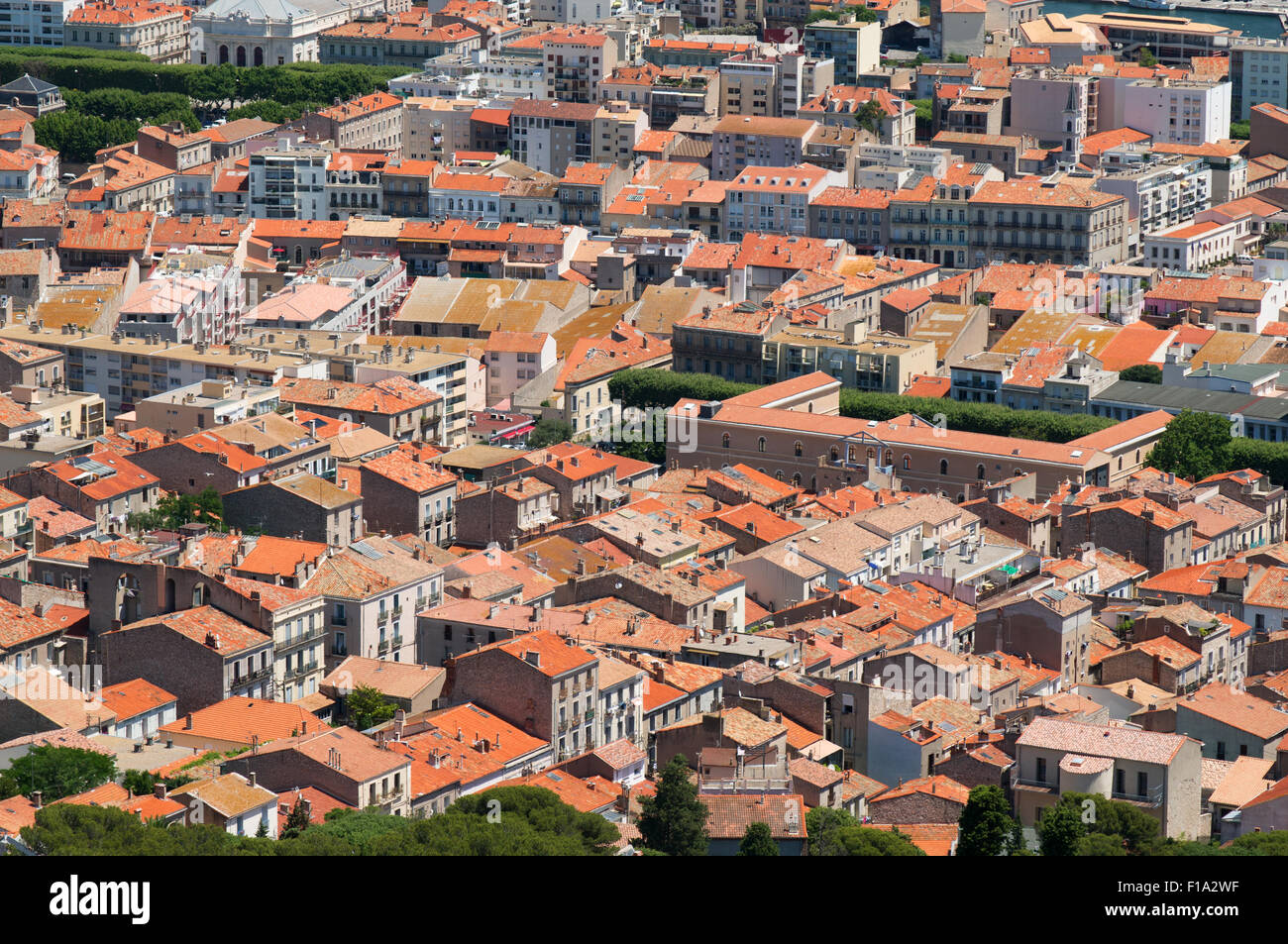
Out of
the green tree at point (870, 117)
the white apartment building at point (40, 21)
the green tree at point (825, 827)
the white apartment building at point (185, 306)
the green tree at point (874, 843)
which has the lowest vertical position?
the green tree at point (825, 827)

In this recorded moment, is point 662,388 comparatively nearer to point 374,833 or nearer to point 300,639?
point 300,639

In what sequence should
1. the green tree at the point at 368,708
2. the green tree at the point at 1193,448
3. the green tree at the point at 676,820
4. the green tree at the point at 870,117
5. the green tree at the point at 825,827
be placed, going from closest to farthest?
the green tree at the point at 825,827 → the green tree at the point at 676,820 → the green tree at the point at 368,708 → the green tree at the point at 1193,448 → the green tree at the point at 870,117

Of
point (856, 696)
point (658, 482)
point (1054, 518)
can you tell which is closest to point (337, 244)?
point (658, 482)

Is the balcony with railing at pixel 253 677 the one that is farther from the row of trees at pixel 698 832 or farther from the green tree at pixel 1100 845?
the green tree at pixel 1100 845

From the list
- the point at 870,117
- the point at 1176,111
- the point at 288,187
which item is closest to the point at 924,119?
the point at 870,117

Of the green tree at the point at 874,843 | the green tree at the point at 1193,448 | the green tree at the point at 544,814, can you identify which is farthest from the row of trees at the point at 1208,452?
the green tree at the point at 544,814
